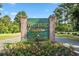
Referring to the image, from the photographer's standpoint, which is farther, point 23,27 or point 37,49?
point 23,27

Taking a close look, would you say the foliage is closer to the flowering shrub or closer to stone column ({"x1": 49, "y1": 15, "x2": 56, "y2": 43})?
stone column ({"x1": 49, "y1": 15, "x2": 56, "y2": 43})

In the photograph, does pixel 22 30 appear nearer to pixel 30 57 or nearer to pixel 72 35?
pixel 30 57

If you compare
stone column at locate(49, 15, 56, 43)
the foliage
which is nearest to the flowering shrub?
stone column at locate(49, 15, 56, 43)

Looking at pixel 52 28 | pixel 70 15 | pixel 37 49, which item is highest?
pixel 70 15

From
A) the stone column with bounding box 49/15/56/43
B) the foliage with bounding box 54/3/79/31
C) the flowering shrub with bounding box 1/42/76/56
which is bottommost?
the flowering shrub with bounding box 1/42/76/56

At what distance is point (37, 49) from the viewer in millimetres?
3879

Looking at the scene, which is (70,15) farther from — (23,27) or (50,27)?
(23,27)

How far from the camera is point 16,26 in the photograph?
3.94m

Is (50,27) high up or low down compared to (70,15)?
down

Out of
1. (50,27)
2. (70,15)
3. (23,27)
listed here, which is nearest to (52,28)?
(50,27)

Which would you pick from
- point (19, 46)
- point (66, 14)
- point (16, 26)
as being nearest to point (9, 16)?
point (16, 26)

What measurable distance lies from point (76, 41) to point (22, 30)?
2.91 feet

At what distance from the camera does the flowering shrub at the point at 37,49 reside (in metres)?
3.84

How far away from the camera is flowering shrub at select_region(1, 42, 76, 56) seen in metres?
3.84
